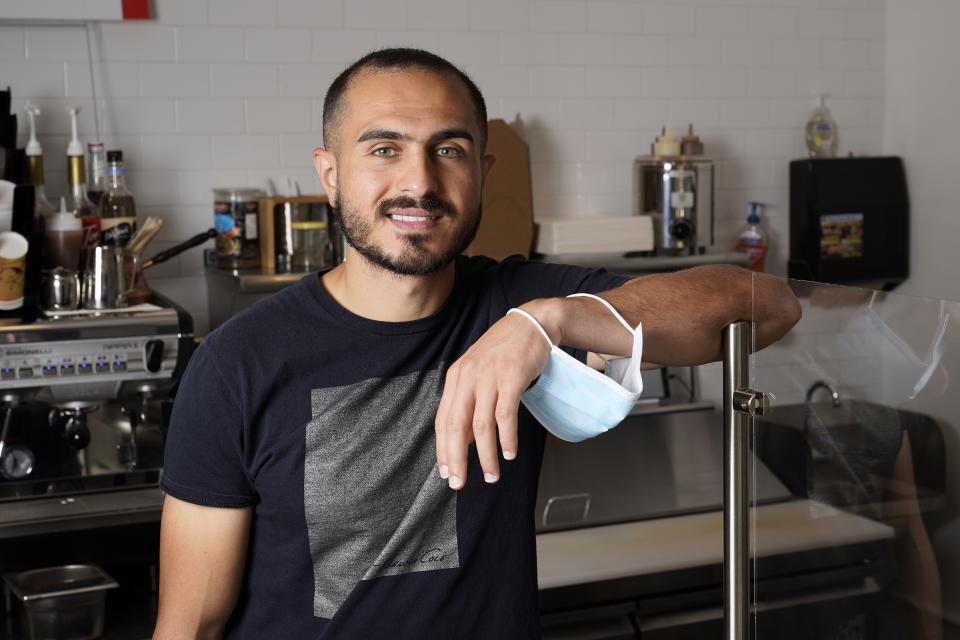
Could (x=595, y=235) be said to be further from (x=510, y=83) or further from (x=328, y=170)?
(x=328, y=170)

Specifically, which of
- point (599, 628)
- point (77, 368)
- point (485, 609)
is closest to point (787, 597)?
point (485, 609)

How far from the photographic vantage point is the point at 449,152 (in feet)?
4.99

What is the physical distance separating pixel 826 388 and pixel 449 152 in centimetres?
69

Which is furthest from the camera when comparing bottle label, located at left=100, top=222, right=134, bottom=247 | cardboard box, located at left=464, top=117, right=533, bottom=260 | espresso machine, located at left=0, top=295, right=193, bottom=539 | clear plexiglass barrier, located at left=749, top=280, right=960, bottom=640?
cardboard box, located at left=464, top=117, right=533, bottom=260

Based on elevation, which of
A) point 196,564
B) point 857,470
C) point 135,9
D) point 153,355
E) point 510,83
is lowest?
point 196,564

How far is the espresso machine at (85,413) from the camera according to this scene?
2252mm

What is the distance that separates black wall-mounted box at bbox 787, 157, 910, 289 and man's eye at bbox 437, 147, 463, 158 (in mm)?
2272

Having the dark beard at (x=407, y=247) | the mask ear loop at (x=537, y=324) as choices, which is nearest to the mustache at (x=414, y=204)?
the dark beard at (x=407, y=247)

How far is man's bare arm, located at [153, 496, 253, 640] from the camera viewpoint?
145 cm

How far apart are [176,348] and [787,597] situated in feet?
5.30

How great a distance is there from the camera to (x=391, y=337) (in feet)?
4.95

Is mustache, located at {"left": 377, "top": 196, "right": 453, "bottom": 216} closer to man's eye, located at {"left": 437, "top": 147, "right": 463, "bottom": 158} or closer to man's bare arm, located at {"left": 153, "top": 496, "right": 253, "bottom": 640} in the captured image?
man's eye, located at {"left": 437, "top": 147, "right": 463, "bottom": 158}

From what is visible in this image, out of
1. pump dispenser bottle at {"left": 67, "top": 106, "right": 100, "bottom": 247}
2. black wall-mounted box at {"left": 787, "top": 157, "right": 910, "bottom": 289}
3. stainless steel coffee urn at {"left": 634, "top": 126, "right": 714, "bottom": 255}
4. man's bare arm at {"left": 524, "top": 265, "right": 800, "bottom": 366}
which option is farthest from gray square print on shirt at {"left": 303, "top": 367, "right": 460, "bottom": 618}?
black wall-mounted box at {"left": 787, "top": 157, "right": 910, "bottom": 289}

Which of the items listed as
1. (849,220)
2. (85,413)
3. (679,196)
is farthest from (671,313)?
(849,220)
